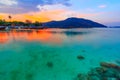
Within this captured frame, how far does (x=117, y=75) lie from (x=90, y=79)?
2.63m

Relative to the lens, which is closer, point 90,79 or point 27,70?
point 90,79

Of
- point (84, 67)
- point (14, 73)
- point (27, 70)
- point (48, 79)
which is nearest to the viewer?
point (48, 79)

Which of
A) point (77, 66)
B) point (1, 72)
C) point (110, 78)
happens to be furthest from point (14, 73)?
point (110, 78)

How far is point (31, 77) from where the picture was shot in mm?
15641

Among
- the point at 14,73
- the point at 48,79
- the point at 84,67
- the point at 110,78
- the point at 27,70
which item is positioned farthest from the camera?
the point at 84,67

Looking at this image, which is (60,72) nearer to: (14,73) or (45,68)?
(45,68)

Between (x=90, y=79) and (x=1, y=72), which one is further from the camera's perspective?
→ (x=1, y=72)

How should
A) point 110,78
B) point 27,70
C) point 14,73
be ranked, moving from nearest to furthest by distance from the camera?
point 110,78 → point 14,73 → point 27,70

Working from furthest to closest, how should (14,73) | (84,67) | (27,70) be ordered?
(84,67) → (27,70) → (14,73)

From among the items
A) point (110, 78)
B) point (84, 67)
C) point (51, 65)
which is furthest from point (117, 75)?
point (51, 65)

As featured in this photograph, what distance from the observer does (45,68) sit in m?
19.0

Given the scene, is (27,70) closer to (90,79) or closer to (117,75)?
(90,79)

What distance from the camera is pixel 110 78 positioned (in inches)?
544

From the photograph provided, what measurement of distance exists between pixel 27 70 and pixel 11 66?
2827 mm
